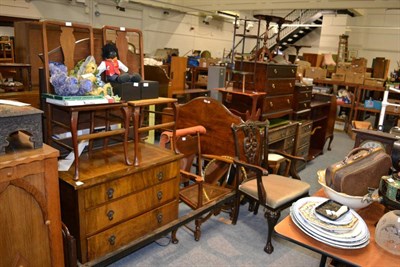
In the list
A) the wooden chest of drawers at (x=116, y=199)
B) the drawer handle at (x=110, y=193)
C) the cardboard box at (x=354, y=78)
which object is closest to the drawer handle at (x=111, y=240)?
the wooden chest of drawers at (x=116, y=199)

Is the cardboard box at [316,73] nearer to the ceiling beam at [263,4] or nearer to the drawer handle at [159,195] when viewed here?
the ceiling beam at [263,4]

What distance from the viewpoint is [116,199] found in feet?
6.65

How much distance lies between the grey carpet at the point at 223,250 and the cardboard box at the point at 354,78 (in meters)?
4.94

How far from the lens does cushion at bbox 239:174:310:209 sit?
2.54 meters

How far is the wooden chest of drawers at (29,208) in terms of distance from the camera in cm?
141

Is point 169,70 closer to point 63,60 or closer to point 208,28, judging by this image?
point 63,60

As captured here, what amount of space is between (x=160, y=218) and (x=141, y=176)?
418mm

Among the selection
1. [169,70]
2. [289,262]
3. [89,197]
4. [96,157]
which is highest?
[169,70]

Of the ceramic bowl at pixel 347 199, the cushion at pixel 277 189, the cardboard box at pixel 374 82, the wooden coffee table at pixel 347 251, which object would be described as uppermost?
the cardboard box at pixel 374 82

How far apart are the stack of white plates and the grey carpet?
1.33 metres

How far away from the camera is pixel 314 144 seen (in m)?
5.36

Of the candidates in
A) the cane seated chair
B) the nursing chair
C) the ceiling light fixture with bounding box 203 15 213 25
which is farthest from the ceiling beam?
the cane seated chair

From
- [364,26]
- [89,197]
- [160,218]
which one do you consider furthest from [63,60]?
[364,26]

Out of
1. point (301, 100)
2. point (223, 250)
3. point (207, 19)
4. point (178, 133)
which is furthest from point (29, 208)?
point (207, 19)
